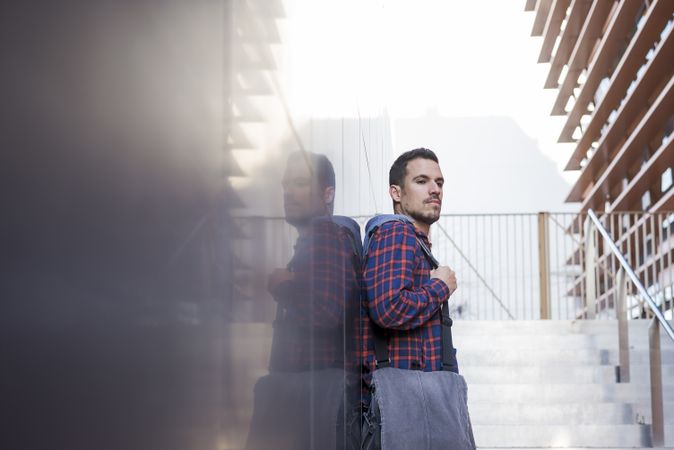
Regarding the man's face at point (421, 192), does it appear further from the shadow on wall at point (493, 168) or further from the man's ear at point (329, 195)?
the shadow on wall at point (493, 168)

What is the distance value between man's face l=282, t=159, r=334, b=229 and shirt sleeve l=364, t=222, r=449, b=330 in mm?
670

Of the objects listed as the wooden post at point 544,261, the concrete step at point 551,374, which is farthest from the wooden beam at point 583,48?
the concrete step at point 551,374

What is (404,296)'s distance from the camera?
191 centimetres

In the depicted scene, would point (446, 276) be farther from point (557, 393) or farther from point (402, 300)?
point (557, 393)

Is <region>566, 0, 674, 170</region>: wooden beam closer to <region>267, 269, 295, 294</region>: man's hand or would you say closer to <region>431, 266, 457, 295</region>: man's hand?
<region>431, 266, 457, 295</region>: man's hand

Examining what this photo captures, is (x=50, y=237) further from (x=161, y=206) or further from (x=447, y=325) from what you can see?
(x=447, y=325)

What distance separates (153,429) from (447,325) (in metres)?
1.69

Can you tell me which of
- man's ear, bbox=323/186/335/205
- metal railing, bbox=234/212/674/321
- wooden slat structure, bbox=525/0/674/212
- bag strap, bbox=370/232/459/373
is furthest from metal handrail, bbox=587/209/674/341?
wooden slat structure, bbox=525/0/674/212

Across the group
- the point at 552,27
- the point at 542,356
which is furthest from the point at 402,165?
the point at 552,27

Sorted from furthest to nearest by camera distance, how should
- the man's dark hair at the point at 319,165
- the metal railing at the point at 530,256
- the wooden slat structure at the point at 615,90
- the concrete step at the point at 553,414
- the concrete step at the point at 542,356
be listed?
1. the wooden slat structure at the point at 615,90
2. the concrete step at the point at 542,356
3. the concrete step at the point at 553,414
4. the man's dark hair at the point at 319,165
5. the metal railing at the point at 530,256

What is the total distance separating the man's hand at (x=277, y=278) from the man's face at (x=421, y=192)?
1.26m

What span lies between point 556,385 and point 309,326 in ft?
17.3

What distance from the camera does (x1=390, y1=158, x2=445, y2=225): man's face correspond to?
2.19 m

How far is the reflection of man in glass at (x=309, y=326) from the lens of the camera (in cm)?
79
